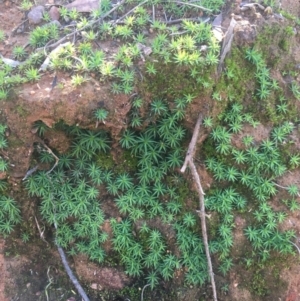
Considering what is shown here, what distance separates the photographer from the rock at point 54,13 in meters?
4.27

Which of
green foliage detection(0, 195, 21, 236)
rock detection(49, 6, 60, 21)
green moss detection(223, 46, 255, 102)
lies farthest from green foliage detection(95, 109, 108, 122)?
rock detection(49, 6, 60, 21)

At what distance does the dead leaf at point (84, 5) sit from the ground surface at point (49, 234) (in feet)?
1.73

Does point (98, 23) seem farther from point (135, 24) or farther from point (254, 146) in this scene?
point (254, 146)

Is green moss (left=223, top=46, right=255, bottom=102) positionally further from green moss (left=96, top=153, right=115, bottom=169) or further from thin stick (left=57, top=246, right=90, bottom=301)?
thin stick (left=57, top=246, right=90, bottom=301)

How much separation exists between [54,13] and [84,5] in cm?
29

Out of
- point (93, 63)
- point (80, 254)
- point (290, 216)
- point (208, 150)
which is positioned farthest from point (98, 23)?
point (290, 216)

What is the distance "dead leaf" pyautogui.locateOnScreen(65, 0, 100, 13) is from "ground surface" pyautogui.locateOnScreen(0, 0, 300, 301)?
0.53m

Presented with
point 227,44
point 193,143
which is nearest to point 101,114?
point 193,143

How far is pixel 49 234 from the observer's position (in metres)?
4.14

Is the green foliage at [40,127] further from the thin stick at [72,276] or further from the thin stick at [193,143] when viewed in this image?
the thin stick at [193,143]

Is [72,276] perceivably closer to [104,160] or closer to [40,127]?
[104,160]

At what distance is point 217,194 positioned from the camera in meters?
3.96

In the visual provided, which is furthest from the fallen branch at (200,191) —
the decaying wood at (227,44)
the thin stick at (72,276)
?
the thin stick at (72,276)

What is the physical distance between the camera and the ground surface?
11.8ft
